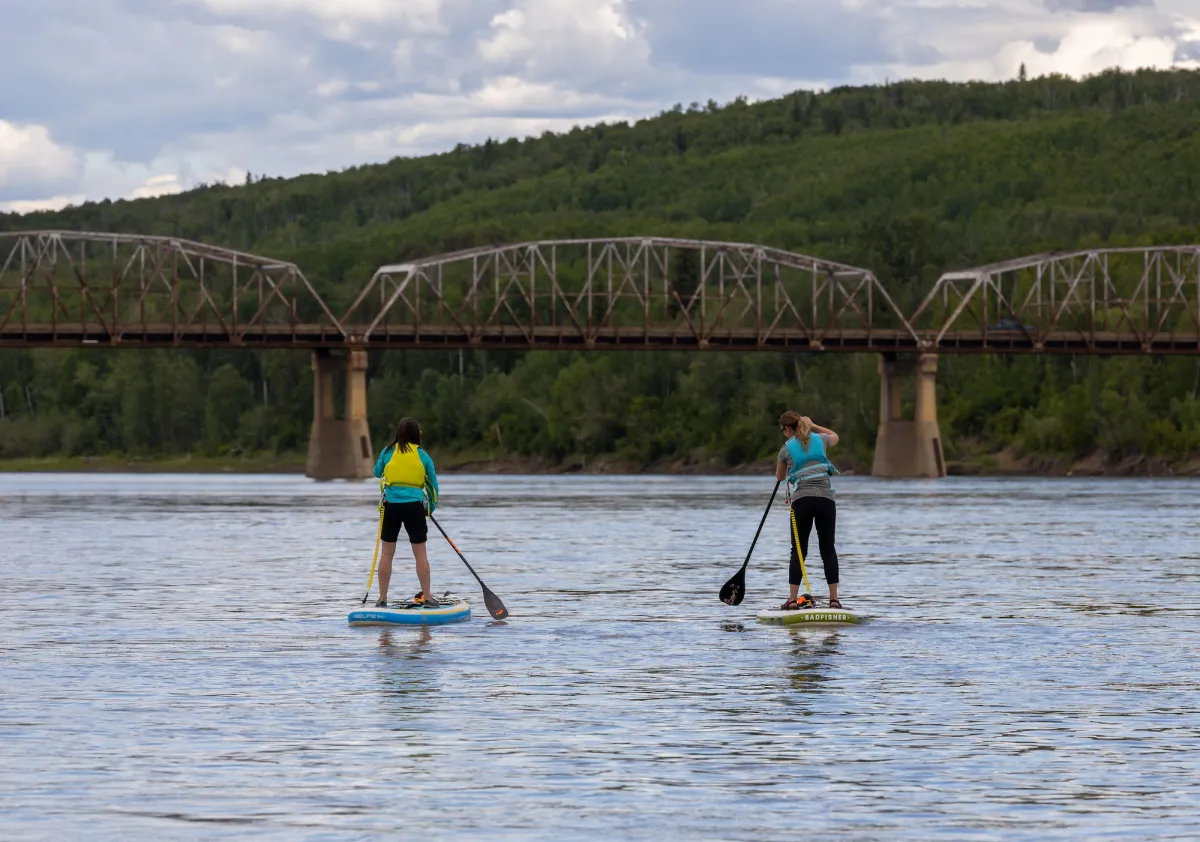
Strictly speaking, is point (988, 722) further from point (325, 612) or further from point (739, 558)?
point (739, 558)

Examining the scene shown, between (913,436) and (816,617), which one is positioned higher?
(816,617)

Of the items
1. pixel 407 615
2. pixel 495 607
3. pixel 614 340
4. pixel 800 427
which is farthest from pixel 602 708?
pixel 614 340

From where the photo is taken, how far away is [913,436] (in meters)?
168

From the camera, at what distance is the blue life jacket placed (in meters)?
25.7

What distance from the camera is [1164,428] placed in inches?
6959

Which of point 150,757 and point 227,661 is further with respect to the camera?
point 227,661

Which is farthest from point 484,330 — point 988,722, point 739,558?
point 988,722

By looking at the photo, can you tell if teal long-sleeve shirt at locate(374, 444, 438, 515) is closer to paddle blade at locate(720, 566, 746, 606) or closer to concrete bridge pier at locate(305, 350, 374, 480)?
paddle blade at locate(720, 566, 746, 606)

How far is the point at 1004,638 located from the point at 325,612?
9067mm

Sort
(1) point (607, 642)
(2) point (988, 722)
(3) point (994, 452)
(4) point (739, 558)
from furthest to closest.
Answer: (3) point (994, 452) < (4) point (739, 558) < (1) point (607, 642) < (2) point (988, 722)

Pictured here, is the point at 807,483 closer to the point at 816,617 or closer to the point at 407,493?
the point at 816,617

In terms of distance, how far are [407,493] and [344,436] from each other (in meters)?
136

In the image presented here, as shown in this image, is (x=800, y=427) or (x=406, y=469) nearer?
(x=800, y=427)

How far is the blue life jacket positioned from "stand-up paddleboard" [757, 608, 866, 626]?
1.50 metres
